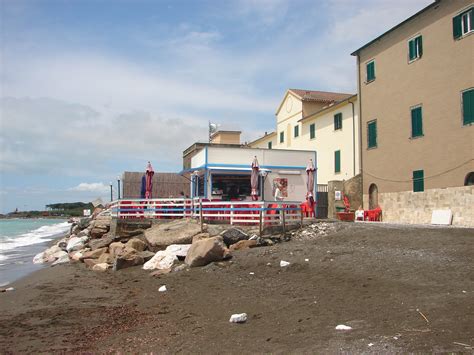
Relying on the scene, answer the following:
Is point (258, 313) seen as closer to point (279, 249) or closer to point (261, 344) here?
point (261, 344)

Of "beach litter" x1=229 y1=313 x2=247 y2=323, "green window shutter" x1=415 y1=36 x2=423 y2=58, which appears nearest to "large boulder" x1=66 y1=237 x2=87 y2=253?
"beach litter" x1=229 y1=313 x2=247 y2=323

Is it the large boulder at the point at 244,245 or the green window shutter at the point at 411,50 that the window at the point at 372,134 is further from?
the large boulder at the point at 244,245

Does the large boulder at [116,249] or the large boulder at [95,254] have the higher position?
the large boulder at [116,249]

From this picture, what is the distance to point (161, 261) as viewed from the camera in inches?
559

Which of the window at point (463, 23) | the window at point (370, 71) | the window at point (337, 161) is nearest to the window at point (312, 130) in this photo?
the window at point (337, 161)

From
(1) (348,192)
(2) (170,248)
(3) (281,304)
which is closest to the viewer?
(3) (281,304)

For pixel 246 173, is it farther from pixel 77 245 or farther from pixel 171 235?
pixel 77 245

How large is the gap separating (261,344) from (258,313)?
1.57 meters

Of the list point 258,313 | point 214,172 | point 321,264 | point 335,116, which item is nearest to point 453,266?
point 321,264

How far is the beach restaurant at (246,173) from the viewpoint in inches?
930

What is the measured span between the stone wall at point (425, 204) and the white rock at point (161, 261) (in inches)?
470

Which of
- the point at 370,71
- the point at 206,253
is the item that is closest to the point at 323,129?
the point at 370,71

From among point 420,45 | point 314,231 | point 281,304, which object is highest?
point 420,45

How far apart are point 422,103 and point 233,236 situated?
1228 cm
